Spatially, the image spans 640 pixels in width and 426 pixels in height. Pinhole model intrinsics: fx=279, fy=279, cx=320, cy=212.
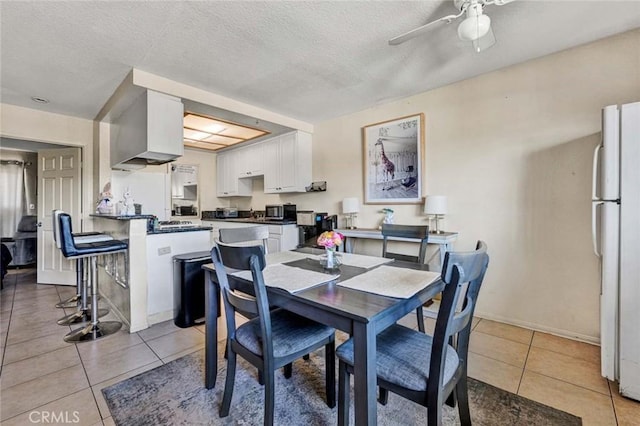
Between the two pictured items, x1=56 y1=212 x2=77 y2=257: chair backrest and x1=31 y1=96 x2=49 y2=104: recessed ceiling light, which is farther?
x1=31 y1=96 x2=49 y2=104: recessed ceiling light

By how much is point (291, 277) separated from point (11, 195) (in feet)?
22.5

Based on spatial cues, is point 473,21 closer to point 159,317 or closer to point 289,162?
point 289,162

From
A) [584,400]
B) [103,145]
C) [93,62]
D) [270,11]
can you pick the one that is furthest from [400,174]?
[103,145]

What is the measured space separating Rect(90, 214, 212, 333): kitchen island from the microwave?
1711mm

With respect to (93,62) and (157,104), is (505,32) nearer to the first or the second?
(157,104)

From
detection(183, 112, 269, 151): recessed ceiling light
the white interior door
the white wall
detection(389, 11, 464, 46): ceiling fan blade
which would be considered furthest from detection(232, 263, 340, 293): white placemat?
the white interior door

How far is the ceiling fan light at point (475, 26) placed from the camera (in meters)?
1.62

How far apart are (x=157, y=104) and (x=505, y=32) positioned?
3.13m

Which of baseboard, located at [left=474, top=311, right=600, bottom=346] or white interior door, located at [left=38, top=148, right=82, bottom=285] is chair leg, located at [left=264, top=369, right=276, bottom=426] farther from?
white interior door, located at [left=38, top=148, right=82, bottom=285]

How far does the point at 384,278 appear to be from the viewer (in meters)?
1.47

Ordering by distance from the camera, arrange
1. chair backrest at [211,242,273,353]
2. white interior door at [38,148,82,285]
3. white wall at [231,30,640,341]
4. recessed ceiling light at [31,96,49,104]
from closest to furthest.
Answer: chair backrest at [211,242,273,353]
white wall at [231,30,640,341]
recessed ceiling light at [31,96,49,104]
white interior door at [38,148,82,285]

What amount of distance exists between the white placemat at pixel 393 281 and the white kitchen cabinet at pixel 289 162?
2.96 metres

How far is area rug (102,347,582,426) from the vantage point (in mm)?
1484

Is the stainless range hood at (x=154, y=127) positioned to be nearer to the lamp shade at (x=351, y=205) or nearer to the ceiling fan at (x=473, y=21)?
the lamp shade at (x=351, y=205)
